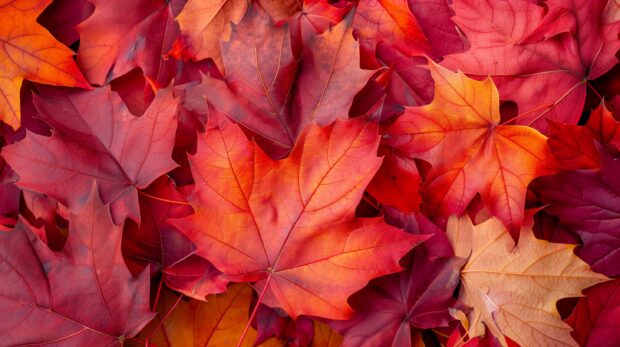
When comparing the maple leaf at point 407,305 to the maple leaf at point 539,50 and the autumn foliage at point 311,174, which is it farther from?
the maple leaf at point 539,50

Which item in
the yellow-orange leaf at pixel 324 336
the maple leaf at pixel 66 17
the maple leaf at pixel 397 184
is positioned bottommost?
the yellow-orange leaf at pixel 324 336

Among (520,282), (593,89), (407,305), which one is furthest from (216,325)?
(593,89)

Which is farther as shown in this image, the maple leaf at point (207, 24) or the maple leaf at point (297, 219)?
the maple leaf at point (207, 24)

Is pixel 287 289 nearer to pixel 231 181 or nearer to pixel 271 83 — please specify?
pixel 231 181

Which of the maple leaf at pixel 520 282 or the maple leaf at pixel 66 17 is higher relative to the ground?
the maple leaf at pixel 66 17

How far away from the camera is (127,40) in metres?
0.91

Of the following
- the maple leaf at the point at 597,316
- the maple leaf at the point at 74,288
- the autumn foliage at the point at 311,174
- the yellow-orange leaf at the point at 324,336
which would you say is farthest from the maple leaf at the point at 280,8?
the maple leaf at the point at 597,316

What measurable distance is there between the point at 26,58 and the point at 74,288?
0.38 metres

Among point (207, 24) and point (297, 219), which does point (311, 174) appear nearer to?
point (297, 219)

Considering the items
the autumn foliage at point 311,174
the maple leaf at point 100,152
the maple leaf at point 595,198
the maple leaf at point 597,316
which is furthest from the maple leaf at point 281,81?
the maple leaf at point 597,316

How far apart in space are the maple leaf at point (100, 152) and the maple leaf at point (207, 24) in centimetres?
11

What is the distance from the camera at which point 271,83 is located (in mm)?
836

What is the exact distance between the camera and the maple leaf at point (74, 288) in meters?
0.78

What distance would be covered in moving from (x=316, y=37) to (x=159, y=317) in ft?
1.67
